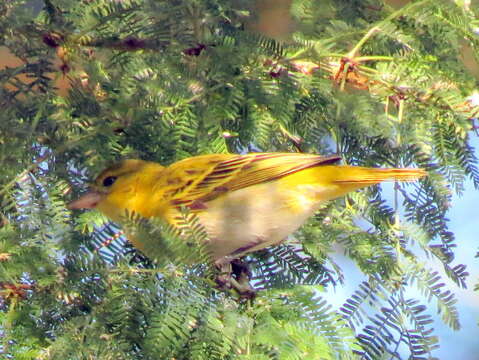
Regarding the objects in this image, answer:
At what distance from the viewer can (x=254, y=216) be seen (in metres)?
3.07

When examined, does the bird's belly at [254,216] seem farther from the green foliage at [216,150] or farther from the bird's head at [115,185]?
the bird's head at [115,185]

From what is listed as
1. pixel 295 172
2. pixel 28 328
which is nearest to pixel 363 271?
Answer: pixel 295 172

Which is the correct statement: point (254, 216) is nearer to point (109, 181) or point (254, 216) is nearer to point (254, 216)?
point (254, 216)

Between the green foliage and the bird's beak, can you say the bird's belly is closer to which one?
the green foliage

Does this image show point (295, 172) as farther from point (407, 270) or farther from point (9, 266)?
point (9, 266)

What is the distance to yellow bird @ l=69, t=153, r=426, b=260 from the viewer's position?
115 inches

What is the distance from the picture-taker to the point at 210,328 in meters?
2.16

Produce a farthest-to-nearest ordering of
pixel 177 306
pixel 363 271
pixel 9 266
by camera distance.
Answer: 1. pixel 363 271
2. pixel 9 266
3. pixel 177 306

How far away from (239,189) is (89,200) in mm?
655

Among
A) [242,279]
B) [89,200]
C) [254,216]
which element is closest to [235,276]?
[242,279]

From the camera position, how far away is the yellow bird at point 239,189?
292 cm

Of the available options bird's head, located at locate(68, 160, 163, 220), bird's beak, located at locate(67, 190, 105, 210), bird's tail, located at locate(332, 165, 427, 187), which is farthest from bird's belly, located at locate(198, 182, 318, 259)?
bird's beak, located at locate(67, 190, 105, 210)

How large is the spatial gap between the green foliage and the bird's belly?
9 cm

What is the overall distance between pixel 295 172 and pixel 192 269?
3.16ft
